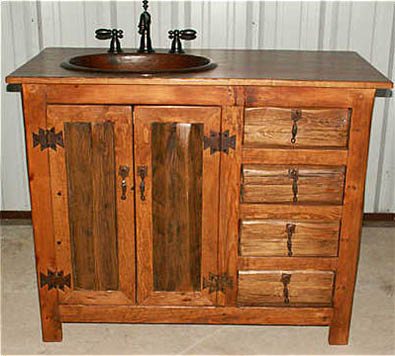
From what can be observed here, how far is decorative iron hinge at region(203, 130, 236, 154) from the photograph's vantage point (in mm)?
2088

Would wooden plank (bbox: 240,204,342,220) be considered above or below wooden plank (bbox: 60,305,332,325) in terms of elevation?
above

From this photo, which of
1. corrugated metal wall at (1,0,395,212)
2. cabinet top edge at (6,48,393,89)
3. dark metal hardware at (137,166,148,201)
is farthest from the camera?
corrugated metal wall at (1,0,395,212)

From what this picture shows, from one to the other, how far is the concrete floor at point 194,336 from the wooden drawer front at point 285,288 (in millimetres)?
160

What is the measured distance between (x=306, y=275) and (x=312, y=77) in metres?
0.64

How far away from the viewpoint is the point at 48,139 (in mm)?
2096

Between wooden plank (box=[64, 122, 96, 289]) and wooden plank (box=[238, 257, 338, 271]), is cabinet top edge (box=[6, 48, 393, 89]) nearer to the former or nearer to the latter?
wooden plank (box=[64, 122, 96, 289])

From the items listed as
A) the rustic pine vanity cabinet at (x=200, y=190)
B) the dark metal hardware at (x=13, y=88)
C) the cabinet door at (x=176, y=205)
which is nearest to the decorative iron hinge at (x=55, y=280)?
the rustic pine vanity cabinet at (x=200, y=190)

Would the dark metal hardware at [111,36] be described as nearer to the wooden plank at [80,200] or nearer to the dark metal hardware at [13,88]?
the wooden plank at [80,200]

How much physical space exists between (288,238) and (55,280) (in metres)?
0.76

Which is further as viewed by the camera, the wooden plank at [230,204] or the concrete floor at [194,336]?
the concrete floor at [194,336]

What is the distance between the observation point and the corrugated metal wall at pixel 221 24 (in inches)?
116

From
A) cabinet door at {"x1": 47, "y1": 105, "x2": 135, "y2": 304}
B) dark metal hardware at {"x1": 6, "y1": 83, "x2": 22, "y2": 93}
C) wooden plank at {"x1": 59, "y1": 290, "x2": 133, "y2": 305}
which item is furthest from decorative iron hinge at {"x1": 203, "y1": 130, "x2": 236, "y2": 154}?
dark metal hardware at {"x1": 6, "y1": 83, "x2": 22, "y2": 93}

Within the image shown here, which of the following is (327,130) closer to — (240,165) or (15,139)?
(240,165)

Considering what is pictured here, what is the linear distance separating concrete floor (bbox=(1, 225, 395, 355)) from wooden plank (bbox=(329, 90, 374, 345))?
0.34 ft
